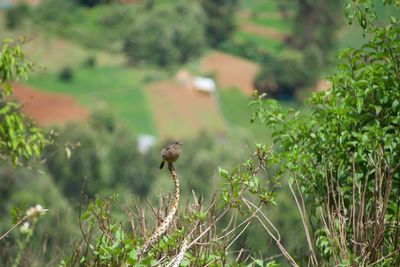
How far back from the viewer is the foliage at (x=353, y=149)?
450 centimetres

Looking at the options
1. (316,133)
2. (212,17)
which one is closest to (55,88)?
(212,17)

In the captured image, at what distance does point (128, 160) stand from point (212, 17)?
136 ft

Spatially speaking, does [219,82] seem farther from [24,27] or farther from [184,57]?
[24,27]

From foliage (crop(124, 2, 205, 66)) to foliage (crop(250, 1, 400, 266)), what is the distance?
76.2 meters

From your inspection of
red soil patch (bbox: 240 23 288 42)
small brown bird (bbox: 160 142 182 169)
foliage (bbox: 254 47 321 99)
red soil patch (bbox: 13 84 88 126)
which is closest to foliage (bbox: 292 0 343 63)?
red soil patch (bbox: 240 23 288 42)

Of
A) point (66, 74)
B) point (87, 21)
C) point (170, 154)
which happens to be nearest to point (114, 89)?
point (66, 74)

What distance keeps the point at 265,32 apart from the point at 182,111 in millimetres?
Result: 21904

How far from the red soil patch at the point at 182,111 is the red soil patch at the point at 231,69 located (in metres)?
4.16

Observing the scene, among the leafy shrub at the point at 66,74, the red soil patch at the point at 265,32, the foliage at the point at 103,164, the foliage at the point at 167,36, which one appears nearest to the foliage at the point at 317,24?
the red soil patch at the point at 265,32

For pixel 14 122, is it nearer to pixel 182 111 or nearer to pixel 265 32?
pixel 182 111

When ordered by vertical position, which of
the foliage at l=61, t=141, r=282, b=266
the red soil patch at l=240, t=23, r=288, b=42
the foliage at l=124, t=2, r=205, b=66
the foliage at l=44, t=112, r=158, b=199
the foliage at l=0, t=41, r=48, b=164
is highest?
the foliage at l=61, t=141, r=282, b=266

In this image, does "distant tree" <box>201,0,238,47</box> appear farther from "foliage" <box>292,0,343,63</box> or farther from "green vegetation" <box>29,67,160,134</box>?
"green vegetation" <box>29,67,160,134</box>

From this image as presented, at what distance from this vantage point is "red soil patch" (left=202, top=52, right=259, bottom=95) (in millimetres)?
73812

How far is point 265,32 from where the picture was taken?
282 feet
